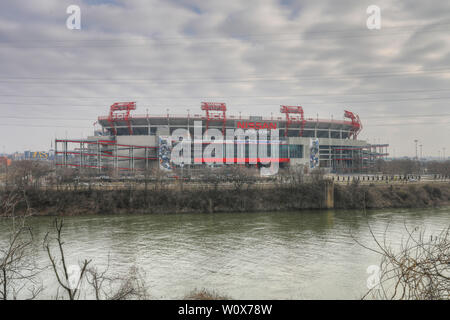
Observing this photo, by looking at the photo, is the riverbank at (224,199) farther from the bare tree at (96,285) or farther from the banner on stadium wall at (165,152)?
the banner on stadium wall at (165,152)

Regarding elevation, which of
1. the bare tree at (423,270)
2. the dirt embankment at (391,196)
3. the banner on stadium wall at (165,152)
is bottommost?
the dirt embankment at (391,196)

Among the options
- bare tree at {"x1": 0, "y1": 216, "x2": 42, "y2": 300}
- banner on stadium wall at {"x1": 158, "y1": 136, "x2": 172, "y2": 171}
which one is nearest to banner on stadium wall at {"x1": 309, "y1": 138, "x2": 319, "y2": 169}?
banner on stadium wall at {"x1": 158, "y1": 136, "x2": 172, "y2": 171}

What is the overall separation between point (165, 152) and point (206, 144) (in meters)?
7.82

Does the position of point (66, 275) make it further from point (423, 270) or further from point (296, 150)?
point (296, 150)

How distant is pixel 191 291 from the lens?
1130cm

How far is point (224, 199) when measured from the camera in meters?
32.2

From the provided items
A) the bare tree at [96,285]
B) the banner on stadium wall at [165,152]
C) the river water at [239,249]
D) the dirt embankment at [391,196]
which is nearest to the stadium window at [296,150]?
the banner on stadium wall at [165,152]

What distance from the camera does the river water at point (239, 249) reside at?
475 inches

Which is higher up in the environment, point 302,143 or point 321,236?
point 302,143

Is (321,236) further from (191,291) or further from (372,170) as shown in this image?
(372,170)

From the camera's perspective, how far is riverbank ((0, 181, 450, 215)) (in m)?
30.3

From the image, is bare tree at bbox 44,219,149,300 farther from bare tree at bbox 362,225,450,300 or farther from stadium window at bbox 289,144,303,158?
stadium window at bbox 289,144,303,158
